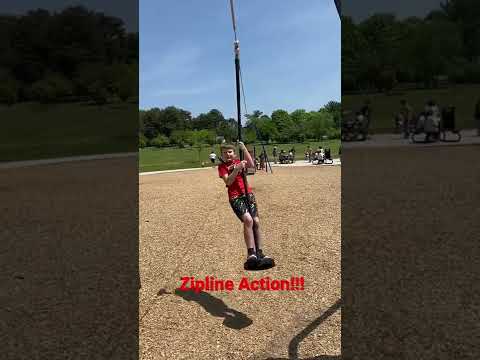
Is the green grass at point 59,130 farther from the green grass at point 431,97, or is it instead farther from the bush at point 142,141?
the bush at point 142,141

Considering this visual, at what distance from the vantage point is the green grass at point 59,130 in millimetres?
39312

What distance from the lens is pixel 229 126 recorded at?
3.84m

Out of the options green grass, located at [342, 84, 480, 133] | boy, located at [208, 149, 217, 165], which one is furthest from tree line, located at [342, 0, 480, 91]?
boy, located at [208, 149, 217, 165]

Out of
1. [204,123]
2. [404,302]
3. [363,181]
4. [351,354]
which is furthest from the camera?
[363,181]

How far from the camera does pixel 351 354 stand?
14.4ft

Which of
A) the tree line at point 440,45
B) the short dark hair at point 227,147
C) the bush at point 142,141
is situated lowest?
the short dark hair at point 227,147

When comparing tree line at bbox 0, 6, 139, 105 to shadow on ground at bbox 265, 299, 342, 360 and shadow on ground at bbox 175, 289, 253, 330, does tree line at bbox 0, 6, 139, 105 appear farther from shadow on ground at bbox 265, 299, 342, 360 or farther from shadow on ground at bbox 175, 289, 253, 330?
shadow on ground at bbox 265, 299, 342, 360

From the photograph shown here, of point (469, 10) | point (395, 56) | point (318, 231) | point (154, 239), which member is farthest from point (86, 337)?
point (469, 10)

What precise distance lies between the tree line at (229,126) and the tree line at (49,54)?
156ft

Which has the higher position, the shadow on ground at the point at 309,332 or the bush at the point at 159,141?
the bush at the point at 159,141

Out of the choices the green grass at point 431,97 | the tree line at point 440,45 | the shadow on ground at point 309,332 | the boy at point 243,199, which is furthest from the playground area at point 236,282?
the tree line at point 440,45

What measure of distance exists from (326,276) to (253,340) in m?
2.07

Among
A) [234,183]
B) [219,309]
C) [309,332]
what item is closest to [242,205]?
[234,183]

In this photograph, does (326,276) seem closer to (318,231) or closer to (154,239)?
(318,231)
